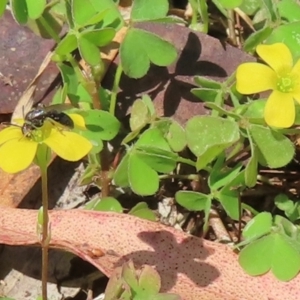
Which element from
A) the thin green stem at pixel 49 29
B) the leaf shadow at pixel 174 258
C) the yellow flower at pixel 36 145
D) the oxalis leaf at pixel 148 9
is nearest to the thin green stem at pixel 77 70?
the thin green stem at pixel 49 29

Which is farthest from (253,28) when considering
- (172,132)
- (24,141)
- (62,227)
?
(24,141)

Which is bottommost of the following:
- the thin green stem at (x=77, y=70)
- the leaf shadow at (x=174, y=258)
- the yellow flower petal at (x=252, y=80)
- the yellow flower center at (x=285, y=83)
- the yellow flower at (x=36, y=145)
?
the leaf shadow at (x=174, y=258)

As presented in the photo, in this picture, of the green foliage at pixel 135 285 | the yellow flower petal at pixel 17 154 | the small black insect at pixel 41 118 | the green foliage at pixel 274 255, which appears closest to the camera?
the yellow flower petal at pixel 17 154

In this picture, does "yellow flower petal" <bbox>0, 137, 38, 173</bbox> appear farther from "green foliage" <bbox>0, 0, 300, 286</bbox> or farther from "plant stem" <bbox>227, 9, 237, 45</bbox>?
"plant stem" <bbox>227, 9, 237, 45</bbox>

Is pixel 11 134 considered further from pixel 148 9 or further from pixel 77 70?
pixel 148 9

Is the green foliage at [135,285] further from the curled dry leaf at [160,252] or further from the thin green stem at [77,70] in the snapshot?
the thin green stem at [77,70]

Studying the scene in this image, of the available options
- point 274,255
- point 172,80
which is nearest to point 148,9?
point 172,80

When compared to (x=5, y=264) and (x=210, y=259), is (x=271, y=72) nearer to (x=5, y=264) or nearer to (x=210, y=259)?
(x=210, y=259)
